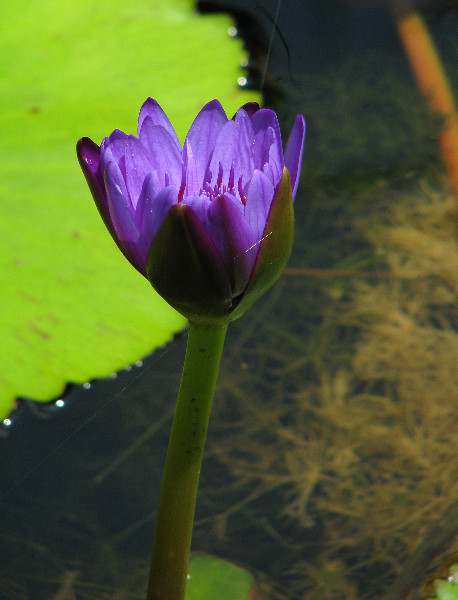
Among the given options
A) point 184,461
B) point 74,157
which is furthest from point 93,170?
point 74,157

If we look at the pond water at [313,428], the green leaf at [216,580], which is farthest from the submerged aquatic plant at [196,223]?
the pond water at [313,428]

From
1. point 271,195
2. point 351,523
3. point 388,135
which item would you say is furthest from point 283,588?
point 388,135

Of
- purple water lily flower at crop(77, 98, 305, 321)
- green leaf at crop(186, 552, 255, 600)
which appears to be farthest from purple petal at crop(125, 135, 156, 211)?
green leaf at crop(186, 552, 255, 600)

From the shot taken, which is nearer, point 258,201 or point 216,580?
point 258,201

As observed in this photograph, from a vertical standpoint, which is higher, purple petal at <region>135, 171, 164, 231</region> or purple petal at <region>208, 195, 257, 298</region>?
purple petal at <region>135, 171, 164, 231</region>

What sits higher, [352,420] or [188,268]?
[352,420]

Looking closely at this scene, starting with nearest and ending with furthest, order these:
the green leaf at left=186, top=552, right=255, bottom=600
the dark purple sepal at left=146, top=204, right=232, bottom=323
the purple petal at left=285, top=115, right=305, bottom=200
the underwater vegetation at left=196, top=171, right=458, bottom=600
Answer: the dark purple sepal at left=146, top=204, right=232, bottom=323
the purple petal at left=285, top=115, right=305, bottom=200
the green leaf at left=186, top=552, right=255, bottom=600
the underwater vegetation at left=196, top=171, right=458, bottom=600

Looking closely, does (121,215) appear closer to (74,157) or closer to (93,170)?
A: (93,170)

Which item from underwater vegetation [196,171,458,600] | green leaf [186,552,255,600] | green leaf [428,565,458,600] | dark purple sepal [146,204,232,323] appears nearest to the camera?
dark purple sepal [146,204,232,323]

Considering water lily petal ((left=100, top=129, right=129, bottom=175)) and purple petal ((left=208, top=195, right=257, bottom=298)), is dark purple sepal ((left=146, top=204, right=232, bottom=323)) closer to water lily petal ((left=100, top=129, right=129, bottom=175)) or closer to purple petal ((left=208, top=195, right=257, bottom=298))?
purple petal ((left=208, top=195, right=257, bottom=298))
